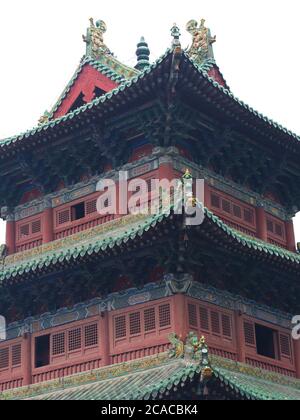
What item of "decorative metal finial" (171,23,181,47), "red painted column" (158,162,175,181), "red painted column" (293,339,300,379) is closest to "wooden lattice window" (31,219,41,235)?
"red painted column" (158,162,175,181)

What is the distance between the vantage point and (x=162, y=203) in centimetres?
2611

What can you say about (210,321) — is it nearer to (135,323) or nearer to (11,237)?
(135,323)

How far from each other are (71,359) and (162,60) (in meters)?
9.39

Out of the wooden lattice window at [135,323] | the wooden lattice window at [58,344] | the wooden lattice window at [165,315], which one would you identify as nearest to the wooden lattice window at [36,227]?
the wooden lattice window at [58,344]

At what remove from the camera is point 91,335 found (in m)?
28.2

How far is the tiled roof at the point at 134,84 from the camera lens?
26828 mm

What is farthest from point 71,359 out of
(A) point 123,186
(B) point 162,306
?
(A) point 123,186

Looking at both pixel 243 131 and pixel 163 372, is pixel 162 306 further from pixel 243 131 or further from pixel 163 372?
pixel 243 131

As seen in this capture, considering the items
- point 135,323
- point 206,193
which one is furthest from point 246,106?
point 135,323

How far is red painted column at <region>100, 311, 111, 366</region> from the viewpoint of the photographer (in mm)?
27266

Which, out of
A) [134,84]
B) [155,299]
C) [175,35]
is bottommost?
[155,299]

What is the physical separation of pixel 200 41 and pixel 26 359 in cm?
1272

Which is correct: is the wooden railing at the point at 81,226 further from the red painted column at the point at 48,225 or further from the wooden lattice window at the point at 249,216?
the wooden lattice window at the point at 249,216

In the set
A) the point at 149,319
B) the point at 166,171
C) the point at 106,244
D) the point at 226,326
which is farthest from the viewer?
the point at 166,171
